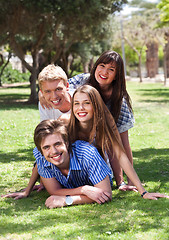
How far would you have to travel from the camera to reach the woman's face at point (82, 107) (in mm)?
4258

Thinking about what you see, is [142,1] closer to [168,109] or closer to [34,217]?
[168,109]

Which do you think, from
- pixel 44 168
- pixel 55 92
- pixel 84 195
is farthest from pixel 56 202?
pixel 55 92

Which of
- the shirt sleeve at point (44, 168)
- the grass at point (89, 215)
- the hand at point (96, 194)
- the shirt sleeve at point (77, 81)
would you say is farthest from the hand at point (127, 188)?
the shirt sleeve at point (77, 81)

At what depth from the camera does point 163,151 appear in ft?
26.2

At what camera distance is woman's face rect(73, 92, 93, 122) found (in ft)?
14.0

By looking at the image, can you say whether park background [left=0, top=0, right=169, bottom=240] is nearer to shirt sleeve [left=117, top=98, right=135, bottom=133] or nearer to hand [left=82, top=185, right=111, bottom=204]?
hand [left=82, top=185, right=111, bottom=204]

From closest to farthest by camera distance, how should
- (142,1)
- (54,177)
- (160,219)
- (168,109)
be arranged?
(160,219)
(54,177)
(168,109)
(142,1)

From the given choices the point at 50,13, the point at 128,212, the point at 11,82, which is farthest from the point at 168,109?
the point at 11,82

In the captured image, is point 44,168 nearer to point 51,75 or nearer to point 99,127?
point 99,127

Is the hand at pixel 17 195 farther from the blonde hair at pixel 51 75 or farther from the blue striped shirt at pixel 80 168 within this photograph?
the blonde hair at pixel 51 75

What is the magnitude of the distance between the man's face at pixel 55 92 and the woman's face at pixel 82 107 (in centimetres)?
41

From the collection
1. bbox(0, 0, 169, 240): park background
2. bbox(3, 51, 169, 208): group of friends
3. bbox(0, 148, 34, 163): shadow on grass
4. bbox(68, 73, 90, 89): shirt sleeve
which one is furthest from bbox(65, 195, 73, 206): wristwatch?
bbox(0, 148, 34, 163): shadow on grass

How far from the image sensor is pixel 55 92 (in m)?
4.65

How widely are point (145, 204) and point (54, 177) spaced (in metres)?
1.13
